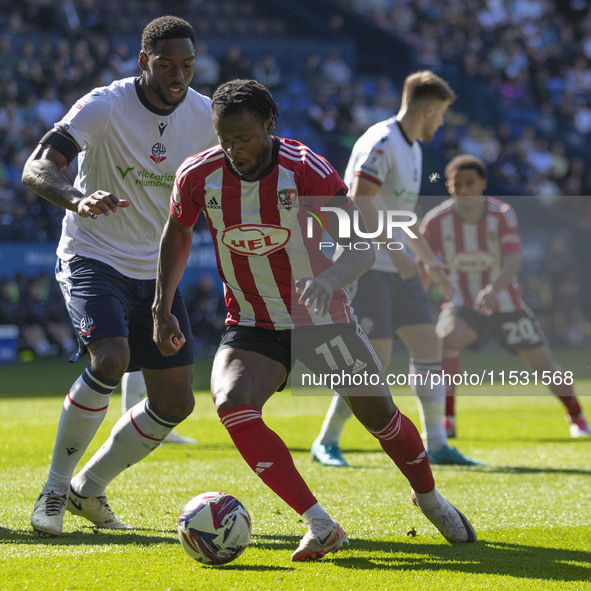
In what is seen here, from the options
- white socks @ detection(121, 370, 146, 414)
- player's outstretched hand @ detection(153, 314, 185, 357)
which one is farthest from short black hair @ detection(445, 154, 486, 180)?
player's outstretched hand @ detection(153, 314, 185, 357)

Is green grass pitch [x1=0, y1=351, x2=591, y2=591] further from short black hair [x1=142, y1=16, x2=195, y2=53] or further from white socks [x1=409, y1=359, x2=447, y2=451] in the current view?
short black hair [x1=142, y1=16, x2=195, y2=53]

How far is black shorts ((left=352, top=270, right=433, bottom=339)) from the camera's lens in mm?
6801

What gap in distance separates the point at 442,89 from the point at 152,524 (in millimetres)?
3717

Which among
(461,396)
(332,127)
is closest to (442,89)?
(461,396)

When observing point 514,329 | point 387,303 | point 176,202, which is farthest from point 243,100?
point 514,329

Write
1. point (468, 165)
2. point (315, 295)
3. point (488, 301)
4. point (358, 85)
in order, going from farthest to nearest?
1. point (358, 85)
2. point (468, 165)
3. point (488, 301)
4. point (315, 295)

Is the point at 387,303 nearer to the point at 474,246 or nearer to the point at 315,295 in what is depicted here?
the point at 474,246

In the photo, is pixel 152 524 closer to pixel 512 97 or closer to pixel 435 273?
pixel 435 273

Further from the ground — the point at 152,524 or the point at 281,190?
the point at 281,190

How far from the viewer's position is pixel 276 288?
169 inches

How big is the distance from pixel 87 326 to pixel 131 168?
2.87 feet

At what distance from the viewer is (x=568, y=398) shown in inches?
344

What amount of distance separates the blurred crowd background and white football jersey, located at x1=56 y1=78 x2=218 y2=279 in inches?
482

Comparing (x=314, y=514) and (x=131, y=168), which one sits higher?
(x=131, y=168)
